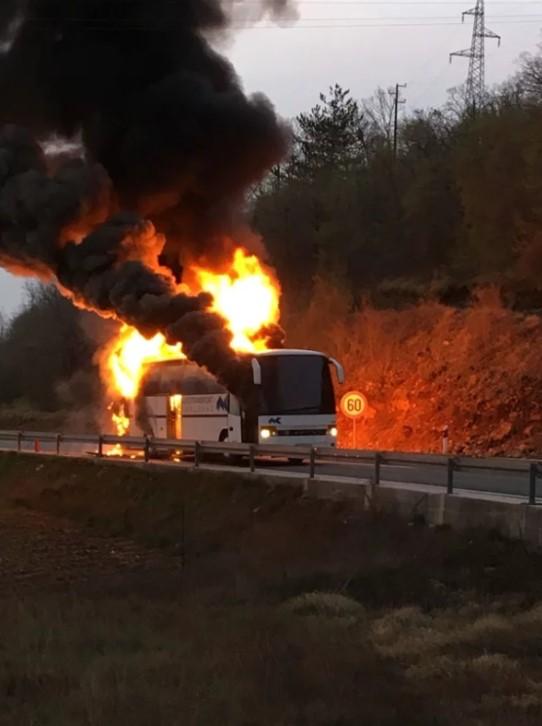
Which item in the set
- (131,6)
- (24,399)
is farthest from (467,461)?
(24,399)

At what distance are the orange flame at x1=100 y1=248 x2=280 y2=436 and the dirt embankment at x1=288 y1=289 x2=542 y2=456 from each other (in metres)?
4.81

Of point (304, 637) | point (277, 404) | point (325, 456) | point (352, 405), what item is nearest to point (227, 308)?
point (352, 405)

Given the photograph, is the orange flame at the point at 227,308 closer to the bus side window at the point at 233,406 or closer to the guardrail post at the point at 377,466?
the bus side window at the point at 233,406

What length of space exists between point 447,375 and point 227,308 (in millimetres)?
7163

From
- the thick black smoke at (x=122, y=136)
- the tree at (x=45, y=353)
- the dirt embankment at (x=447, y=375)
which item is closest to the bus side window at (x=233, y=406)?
the thick black smoke at (x=122, y=136)

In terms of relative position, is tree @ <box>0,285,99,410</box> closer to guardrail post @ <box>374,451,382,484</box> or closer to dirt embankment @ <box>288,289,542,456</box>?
dirt embankment @ <box>288,289,542,456</box>

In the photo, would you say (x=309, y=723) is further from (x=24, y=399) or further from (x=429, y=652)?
(x=24, y=399)

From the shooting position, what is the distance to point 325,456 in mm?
19016

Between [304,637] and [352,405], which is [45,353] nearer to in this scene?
[352,405]

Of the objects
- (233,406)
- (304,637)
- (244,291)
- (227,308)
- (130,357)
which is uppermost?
(244,291)

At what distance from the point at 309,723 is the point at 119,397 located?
28133 millimetres

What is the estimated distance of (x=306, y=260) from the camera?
4962cm

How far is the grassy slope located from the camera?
7023mm

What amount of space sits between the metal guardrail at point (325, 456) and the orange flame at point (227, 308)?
334cm
